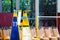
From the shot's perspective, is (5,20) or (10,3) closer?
(5,20)

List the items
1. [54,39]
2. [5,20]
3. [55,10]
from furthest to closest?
1. [55,10]
2. [5,20]
3. [54,39]

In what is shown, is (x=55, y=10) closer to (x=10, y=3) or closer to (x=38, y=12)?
(x=38, y=12)

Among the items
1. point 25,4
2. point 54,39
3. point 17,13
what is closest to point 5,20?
point 25,4

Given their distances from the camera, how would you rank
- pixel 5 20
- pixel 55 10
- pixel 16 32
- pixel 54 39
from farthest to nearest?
pixel 55 10, pixel 5 20, pixel 54 39, pixel 16 32

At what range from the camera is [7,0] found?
15.4ft

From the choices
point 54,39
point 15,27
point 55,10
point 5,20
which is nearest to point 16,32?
point 15,27

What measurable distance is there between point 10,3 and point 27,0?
1.46 feet

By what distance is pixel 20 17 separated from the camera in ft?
2.06

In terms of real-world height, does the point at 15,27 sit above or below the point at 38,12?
above

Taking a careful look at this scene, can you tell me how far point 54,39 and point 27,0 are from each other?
3.54m

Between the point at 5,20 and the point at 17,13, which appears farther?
the point at 5,20

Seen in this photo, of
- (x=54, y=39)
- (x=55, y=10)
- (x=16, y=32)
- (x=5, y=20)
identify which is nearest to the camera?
(x=16, y=32)

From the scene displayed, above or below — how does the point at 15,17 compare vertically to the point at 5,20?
above

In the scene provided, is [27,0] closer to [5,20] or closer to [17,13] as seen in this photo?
[5,20]
